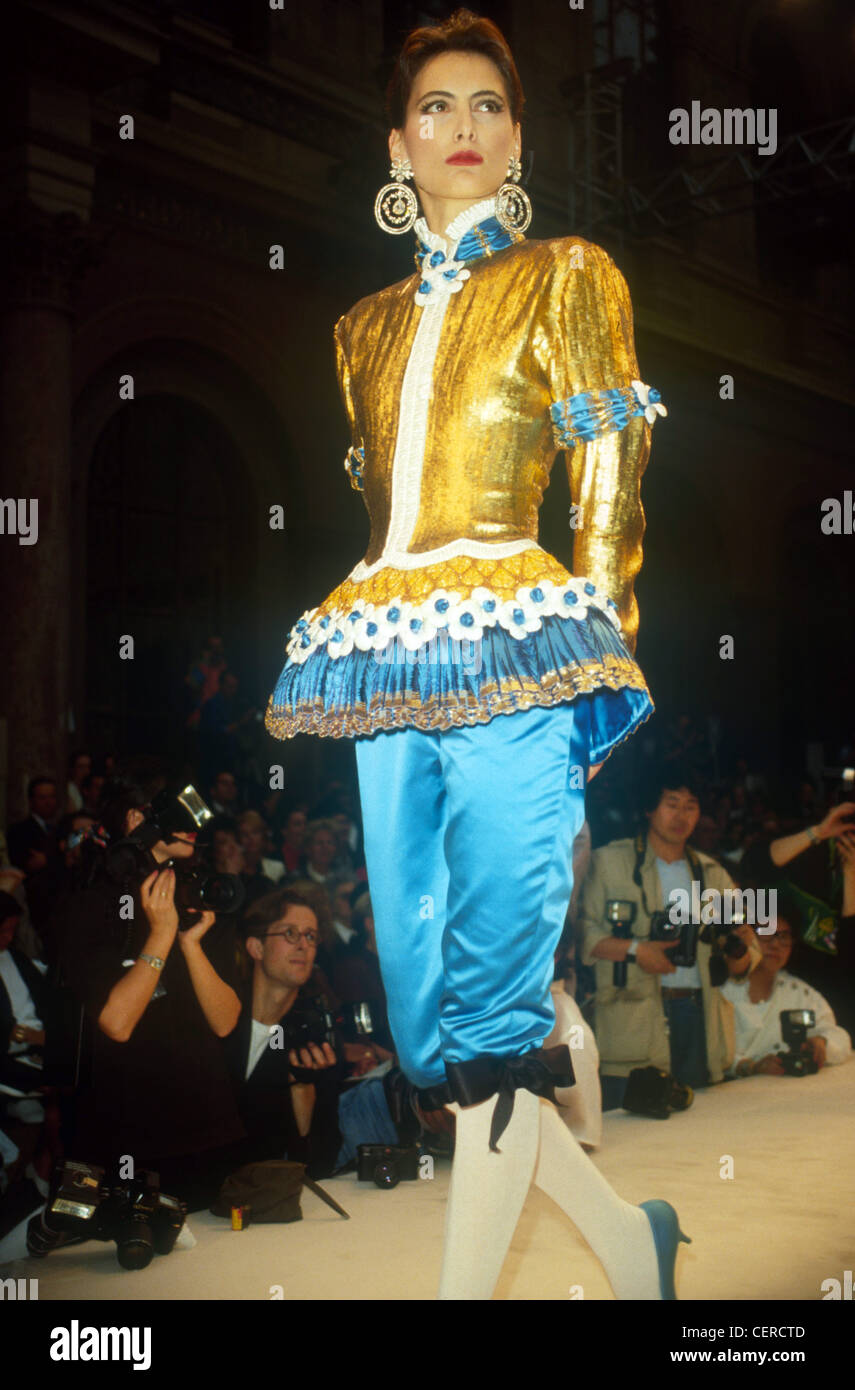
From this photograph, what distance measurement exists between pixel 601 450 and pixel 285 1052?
8.36ft

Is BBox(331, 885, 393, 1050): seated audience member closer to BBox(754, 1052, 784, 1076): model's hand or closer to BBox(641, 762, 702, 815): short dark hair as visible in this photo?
BBox(754, 1052, 784, 1076): model's hand

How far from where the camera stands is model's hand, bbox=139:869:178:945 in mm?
3779

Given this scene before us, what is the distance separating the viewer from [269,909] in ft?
15.4

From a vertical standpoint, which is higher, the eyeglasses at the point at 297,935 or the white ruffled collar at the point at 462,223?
the white ruffled collar at the point at 462,223

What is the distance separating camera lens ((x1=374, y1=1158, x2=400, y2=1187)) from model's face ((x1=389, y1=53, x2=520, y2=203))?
279 cm

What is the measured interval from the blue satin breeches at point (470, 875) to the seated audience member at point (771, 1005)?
4.21 meters

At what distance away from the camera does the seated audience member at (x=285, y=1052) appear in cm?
428

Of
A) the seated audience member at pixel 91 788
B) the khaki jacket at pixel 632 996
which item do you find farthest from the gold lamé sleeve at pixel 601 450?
the seated audience member at pixel 91 788

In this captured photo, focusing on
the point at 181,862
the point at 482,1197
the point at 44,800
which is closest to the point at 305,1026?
the point at 181,862

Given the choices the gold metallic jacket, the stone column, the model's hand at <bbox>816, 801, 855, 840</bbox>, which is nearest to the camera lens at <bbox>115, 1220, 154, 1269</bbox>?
the gold metallic jacket

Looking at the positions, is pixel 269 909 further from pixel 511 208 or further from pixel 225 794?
pixel 225 794

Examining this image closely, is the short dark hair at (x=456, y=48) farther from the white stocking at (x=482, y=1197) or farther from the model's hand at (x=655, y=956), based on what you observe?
the model's hand at (x=655, y=956)

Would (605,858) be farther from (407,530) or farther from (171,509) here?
(171,509)
